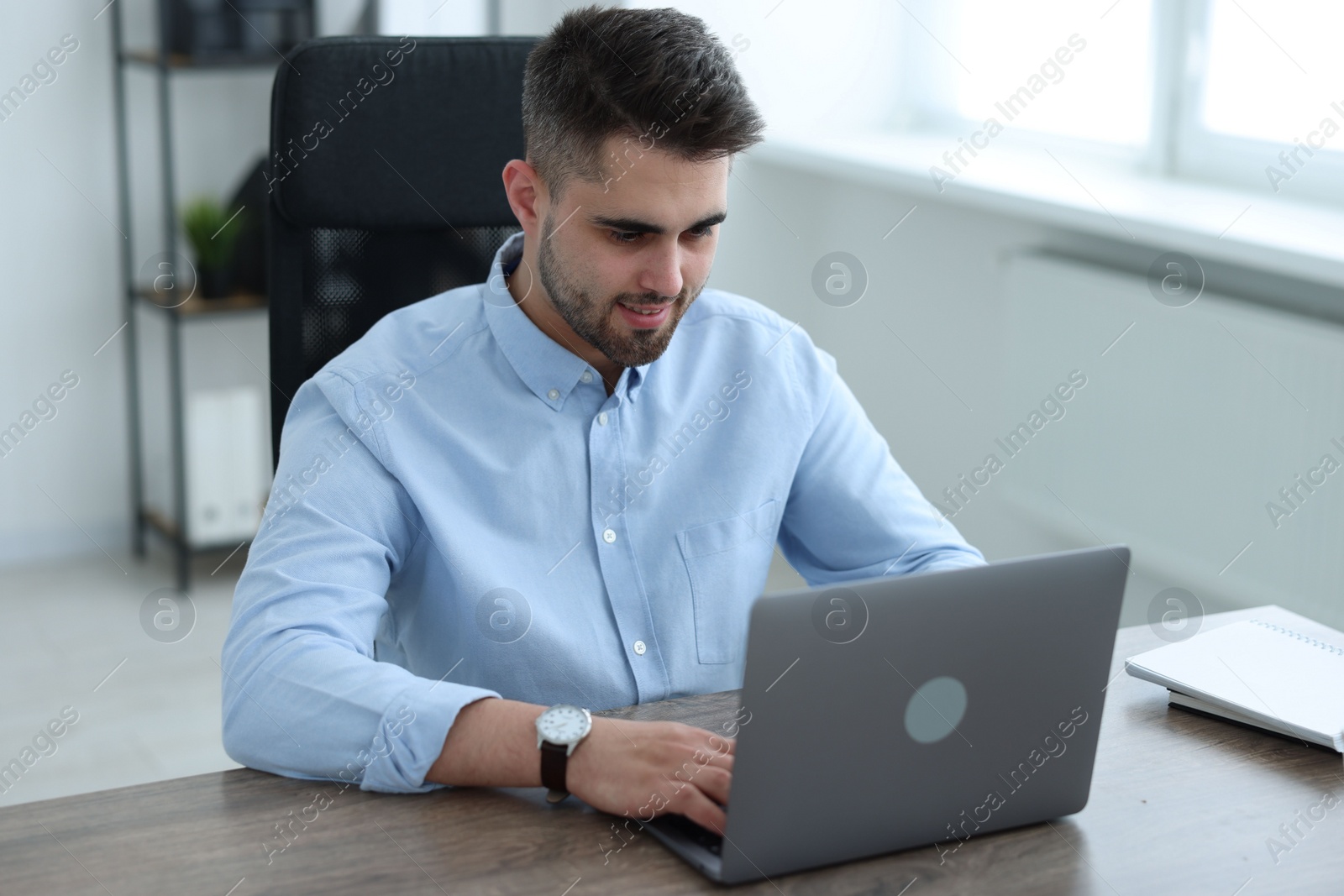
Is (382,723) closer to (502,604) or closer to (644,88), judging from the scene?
(502,604)

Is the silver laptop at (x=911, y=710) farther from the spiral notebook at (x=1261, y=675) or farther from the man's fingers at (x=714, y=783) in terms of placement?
the spiral notebook at (x=1261, y=675)

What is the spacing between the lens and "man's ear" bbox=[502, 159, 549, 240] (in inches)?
54.9

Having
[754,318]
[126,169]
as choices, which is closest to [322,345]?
[754,318]

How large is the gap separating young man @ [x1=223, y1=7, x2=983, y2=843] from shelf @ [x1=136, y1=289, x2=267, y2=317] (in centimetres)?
196

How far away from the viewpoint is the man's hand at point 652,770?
996mm

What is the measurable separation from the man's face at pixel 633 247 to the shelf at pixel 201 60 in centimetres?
205

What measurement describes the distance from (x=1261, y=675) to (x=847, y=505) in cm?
44

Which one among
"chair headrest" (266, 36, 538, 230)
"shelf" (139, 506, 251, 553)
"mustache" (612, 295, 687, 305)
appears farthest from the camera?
"shelf" (139, 506, 251, 553)

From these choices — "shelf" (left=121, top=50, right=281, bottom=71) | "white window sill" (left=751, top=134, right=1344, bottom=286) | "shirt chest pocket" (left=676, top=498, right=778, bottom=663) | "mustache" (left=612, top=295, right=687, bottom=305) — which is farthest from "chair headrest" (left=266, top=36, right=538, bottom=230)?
"shelf" (left=121, top=50, right=281, bottom=71)

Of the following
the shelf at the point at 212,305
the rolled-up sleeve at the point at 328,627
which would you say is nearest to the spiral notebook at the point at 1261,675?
the rolled-up sleeve at the point at 328,627

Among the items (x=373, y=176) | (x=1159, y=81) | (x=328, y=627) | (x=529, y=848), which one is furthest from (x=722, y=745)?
(x=1159, y=81)

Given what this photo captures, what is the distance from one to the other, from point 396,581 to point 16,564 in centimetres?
250

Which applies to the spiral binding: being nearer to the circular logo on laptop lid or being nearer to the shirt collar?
the circular logo on laptop lid

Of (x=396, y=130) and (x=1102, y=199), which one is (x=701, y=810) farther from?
(x=1102, y=199)
